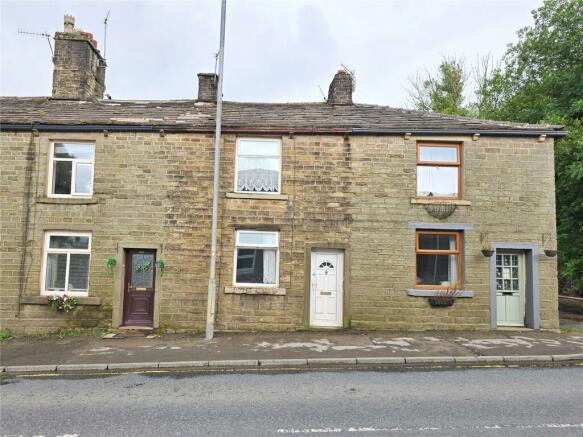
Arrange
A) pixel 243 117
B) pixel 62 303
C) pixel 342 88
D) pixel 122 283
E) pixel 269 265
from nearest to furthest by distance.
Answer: pixel 62 303 < pixel 122 283 < pixel 269 265 < pixel 243 117 < pixel 342 88

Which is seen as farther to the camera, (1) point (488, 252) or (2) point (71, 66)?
(2) point (71, 66)

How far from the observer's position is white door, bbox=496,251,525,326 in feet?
36.4

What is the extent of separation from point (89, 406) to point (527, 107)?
21.1 m

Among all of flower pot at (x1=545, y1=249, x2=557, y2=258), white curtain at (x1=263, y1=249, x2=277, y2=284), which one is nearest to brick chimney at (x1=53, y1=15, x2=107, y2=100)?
white curtain at (x1=263, y1=249, x2=277, y2=284)

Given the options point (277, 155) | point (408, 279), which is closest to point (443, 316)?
point (408, 279)

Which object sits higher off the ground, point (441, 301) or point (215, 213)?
point (215, 213)

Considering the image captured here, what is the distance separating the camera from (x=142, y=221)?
11.0m

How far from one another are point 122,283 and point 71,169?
11.6 ft

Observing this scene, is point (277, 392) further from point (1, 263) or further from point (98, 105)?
point (98, 105)

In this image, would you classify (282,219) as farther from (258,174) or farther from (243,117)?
(243,117)

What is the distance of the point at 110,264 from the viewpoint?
1065 centimetres

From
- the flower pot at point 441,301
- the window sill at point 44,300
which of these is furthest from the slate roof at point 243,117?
the window sill at point 44,300

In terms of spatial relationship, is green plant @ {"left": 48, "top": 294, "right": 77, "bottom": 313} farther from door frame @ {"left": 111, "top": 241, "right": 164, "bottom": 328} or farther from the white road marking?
the white road marking

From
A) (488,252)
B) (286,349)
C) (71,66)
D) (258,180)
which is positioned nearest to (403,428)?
(286,349)
